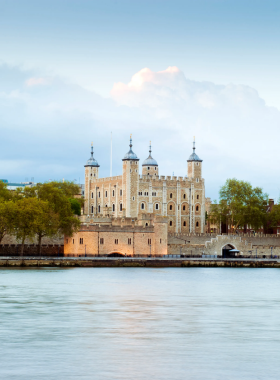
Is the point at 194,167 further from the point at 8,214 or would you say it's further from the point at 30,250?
the point at 8,214

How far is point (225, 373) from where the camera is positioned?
20.9 meters

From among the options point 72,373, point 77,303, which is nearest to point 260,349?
point 72,373

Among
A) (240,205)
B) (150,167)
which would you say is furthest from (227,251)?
(150,167)

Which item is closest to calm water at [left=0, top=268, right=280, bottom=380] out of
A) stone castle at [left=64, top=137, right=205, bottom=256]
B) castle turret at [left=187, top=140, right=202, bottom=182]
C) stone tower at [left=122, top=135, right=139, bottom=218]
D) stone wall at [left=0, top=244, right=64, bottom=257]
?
stone wall at [left=0, top=244, right=64, bottom=257]

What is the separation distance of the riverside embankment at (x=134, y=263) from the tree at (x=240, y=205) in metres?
17.4

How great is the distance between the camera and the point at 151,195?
92.2 metres

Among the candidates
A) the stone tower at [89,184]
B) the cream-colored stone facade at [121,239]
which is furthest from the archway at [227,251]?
the stone tower at [89,184]

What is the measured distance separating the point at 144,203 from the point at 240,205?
11.4m

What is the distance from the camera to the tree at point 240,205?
305ft

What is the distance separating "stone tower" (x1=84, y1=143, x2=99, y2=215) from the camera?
3942 inches

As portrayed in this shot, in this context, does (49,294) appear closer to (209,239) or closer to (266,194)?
(209,239)

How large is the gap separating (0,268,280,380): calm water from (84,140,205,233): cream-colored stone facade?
1500 inches

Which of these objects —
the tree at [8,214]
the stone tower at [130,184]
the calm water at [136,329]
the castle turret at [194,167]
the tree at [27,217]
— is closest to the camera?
the calm water at [136,329]

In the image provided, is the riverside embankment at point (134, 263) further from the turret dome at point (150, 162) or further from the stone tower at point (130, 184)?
the turret dome at point (150, 162)
